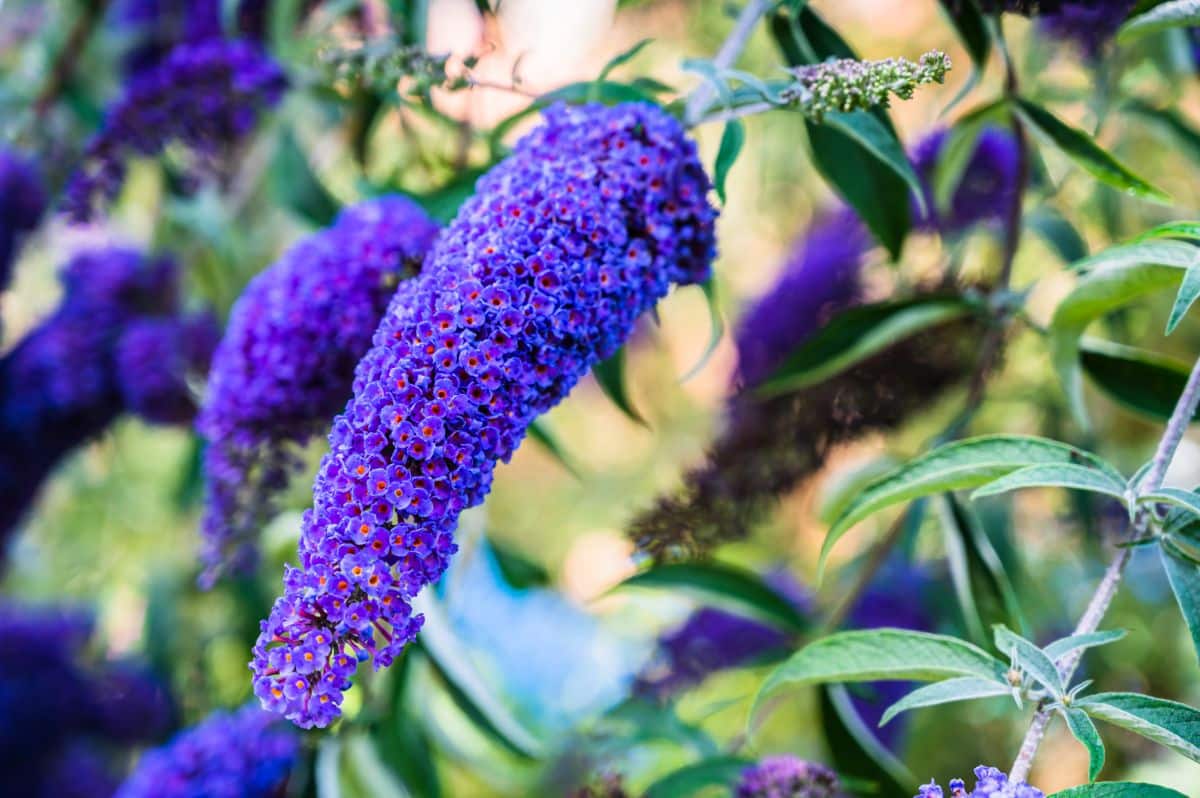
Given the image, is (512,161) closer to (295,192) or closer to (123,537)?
(295,192)

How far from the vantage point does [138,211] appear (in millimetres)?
1984

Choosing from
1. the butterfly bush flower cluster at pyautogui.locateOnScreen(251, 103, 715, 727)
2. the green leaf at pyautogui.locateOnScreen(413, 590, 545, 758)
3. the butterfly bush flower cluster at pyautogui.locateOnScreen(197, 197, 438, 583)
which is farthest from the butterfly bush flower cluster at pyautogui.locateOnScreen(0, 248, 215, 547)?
the butterfly bush flower cluster at pyautogui.locateOnScreen(251, 103, 715, 727)

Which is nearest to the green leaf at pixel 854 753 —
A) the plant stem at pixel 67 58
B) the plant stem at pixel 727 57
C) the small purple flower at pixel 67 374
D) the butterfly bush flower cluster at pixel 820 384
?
the butterfly bush flower cluster at pixel 820 384

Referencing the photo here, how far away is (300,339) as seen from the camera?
2.82ft

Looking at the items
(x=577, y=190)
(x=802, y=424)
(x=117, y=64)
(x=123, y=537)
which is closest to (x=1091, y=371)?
(x=802, y=424)

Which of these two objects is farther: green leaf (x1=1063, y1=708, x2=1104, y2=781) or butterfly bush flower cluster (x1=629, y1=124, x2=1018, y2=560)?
butterfly bush flower cluster (x1=629, y1=124, x2=1018, y2=560)

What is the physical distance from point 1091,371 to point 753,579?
0.37 metres

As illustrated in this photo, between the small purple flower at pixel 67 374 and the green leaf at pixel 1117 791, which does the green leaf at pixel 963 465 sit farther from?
the small purple flower at pixel 67 374

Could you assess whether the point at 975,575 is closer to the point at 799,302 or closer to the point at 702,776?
the point at 702,776

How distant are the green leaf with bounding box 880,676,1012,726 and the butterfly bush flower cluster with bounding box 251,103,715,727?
0.29 m

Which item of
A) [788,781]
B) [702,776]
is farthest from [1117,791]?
[702,776]

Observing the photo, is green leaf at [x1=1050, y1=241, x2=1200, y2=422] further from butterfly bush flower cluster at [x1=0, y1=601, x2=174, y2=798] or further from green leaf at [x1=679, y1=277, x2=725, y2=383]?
butterfly bush flower cluster at [x1=0, y1=601, x2=174, y2=798]

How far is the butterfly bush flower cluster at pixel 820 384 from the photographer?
1.16 m

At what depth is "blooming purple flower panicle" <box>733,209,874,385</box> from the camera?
1269 millimetres
